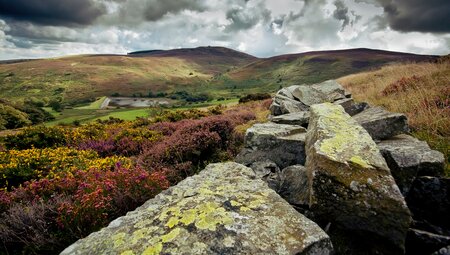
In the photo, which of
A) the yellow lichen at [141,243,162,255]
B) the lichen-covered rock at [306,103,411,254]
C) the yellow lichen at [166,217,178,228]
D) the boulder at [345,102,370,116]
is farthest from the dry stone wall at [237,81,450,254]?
the boulder at [345,102,370,116]

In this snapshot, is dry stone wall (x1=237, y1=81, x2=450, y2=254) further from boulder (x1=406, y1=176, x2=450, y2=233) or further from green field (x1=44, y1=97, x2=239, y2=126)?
green field (x1=44, y1=97, x2=239, y2=126)

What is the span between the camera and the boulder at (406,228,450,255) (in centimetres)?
352

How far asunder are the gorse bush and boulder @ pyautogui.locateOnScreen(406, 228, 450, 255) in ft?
15.5

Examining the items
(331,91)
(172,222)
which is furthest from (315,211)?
(331,91)

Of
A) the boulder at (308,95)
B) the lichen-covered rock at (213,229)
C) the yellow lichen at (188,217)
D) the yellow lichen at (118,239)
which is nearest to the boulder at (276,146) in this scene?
the lichen-covered rock at (213,229)

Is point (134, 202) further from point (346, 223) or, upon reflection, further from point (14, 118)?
point (14, 118)

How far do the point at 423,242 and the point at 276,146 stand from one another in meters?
3.70

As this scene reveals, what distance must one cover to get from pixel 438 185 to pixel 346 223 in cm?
175

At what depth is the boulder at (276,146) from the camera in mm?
6625

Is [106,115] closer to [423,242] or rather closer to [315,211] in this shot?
[315,211]

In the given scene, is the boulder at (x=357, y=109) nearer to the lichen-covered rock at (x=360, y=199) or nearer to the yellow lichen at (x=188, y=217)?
the lichen-covered rock at (x=360, y=199)

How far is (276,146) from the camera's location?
693cm

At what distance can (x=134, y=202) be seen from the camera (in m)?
5.99

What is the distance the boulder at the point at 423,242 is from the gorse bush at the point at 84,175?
15.5 ft
